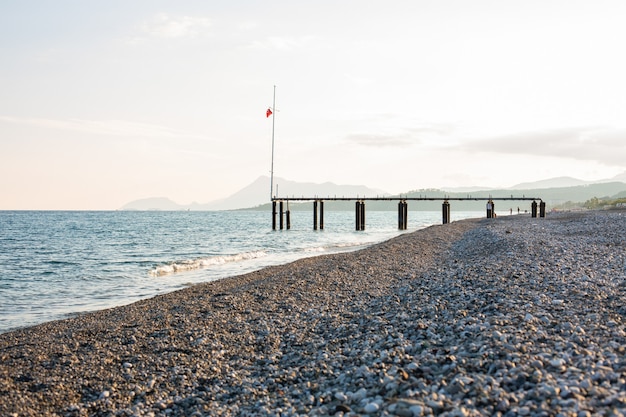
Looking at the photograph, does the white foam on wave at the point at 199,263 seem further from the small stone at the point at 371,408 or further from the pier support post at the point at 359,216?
the pier support post at the point at 359,216

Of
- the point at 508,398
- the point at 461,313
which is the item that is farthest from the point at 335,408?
the point at 461,313

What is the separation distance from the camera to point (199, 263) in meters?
28.6

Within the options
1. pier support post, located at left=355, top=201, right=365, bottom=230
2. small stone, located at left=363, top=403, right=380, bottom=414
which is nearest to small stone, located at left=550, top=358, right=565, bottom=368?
small stone, located at left=363, top=403, right=380, bottom=414

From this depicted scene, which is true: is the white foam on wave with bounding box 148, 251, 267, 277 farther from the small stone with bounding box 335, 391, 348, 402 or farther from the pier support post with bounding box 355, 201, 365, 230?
the pier support post with bounding box 355, 201, 365, 230

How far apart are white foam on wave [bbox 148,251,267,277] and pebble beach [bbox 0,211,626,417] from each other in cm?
1106

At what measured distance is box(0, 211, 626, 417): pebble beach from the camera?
5.60 meters

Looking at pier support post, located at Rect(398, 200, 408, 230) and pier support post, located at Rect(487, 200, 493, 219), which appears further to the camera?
pier support post, located at Rect(487, 200, 493, 219)

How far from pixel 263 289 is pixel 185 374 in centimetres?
730

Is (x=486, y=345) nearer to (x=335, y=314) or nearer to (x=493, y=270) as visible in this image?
(x=335, y=314)

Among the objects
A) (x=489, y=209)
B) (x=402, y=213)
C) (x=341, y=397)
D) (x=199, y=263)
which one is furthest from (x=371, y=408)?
(x=489, y=209)

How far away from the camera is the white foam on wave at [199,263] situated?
25.5m

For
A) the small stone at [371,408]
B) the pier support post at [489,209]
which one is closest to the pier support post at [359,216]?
the pier support post at [489,209]

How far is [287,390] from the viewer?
6938 millimetres

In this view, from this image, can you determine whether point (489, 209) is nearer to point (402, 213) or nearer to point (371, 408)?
point (402, 213)
